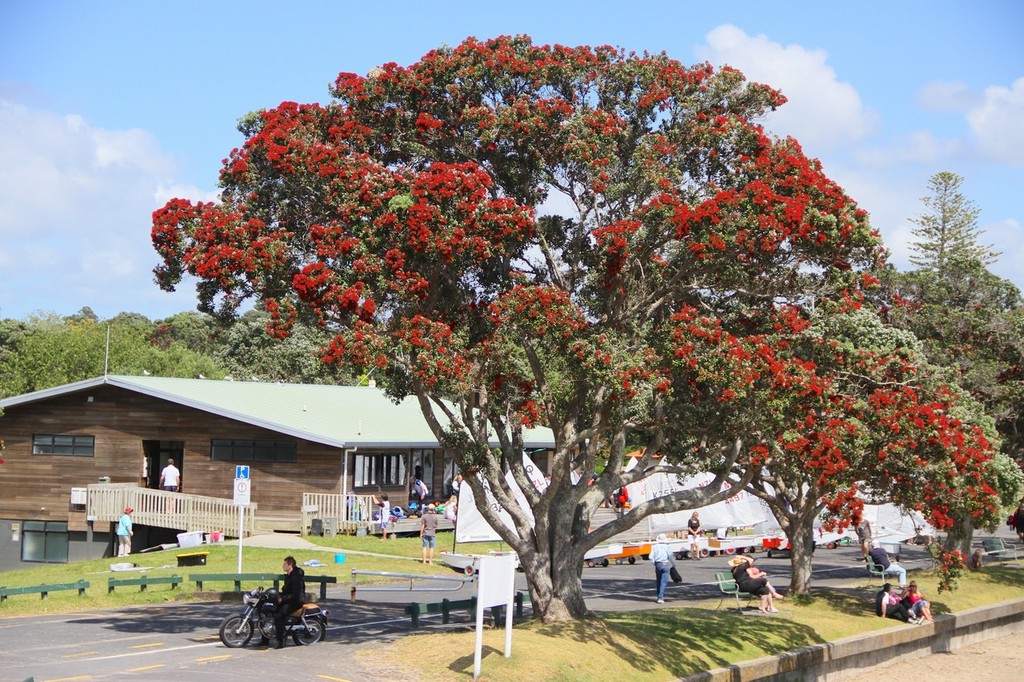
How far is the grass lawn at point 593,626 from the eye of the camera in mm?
18000

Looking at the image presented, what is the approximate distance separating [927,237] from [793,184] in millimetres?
47557

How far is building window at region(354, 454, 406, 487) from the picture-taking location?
4296 cm

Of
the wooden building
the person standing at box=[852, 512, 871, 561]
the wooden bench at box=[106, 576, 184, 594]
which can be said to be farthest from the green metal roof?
the person standing at box=[852, 512, 871, 561]

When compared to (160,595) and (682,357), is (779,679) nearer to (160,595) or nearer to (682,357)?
(682,357)

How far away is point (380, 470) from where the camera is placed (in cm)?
4428

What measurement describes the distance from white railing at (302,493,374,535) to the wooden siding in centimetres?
190

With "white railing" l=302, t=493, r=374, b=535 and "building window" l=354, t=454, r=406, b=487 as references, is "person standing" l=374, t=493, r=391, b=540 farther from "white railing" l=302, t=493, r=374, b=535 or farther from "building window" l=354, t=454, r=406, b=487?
"building window" l=354, t=454, r=406, b=487

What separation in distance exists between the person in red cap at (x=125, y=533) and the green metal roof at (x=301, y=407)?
4.44 meters

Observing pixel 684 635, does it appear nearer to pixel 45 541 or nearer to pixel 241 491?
pixel 241 491

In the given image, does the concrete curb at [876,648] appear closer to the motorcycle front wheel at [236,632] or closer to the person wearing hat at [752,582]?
the person wearing hat at [752,582]

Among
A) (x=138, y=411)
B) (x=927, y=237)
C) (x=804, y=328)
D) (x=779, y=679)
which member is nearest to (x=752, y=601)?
(x=779, y=679)

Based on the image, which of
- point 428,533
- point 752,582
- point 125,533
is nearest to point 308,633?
point 752,582

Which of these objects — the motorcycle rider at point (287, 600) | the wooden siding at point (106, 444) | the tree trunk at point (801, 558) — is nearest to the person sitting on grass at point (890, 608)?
the tree trunk at point (801, 558)

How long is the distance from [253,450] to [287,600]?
893 inches
